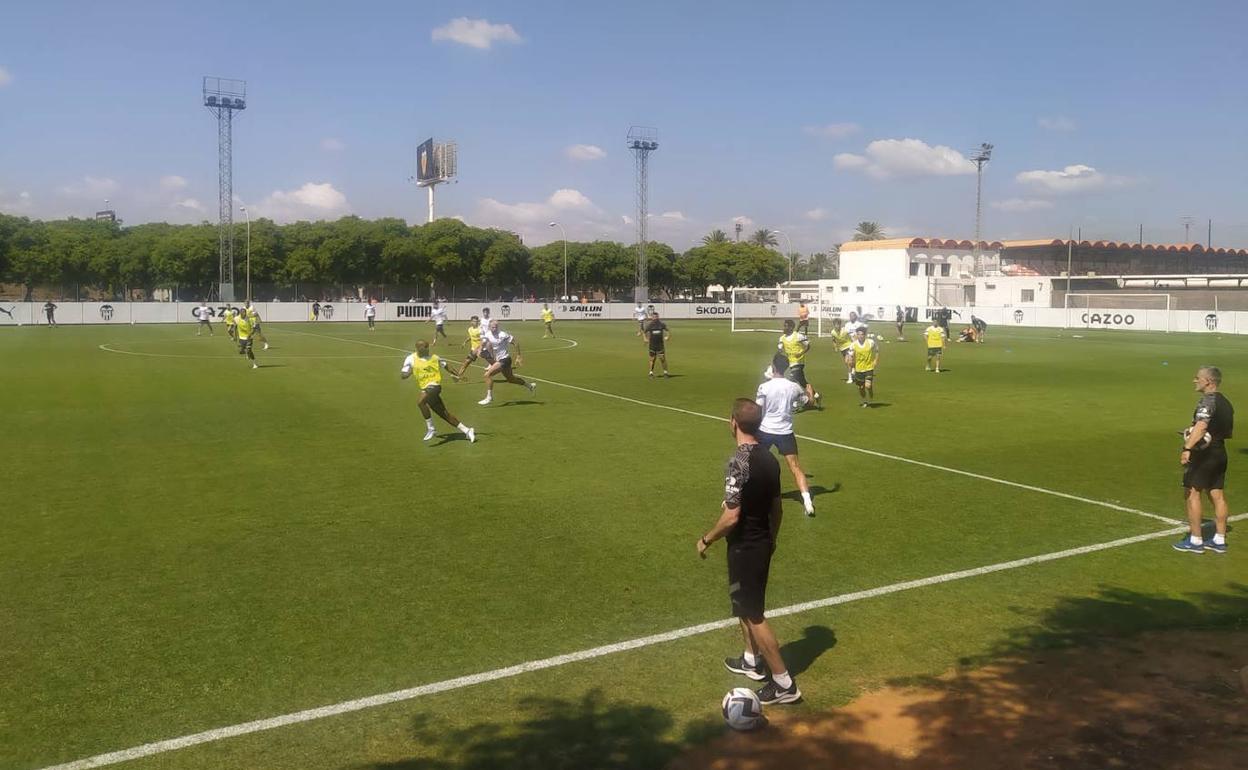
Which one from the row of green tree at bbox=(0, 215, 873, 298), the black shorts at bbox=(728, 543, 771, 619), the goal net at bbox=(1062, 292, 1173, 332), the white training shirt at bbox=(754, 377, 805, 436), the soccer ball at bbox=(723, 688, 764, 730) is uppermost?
the row of green tree at bbox=(0, 215, 873, 298)

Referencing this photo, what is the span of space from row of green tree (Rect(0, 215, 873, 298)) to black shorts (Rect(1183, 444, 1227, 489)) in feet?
Result: 261

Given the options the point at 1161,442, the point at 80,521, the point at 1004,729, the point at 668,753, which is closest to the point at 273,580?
the point at 80,521

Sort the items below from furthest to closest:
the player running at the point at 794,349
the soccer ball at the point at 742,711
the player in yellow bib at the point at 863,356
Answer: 1. the player in yellow bib at the point at 863,356
2. the player running at the point at 794,349
3. the soccer ball at the point at 742,711

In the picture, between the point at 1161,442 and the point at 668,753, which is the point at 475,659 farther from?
the point at 1161,442

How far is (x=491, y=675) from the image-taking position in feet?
21.6

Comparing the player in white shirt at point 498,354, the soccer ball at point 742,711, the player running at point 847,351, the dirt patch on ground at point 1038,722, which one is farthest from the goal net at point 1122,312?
the soccer ball at point 742,711

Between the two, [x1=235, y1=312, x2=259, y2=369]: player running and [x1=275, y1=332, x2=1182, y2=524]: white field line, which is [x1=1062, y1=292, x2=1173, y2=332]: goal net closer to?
[x1=275, y1=332, x2=1182, y2=524]: white field line

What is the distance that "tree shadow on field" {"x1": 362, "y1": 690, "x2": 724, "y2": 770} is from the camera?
17.8ft

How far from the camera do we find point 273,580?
28.3 ft

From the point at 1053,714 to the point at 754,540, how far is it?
223 cm

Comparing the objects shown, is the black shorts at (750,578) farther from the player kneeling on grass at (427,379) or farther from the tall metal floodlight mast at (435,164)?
the tall metal floodlight mast at (435,164)

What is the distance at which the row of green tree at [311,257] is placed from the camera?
267ft

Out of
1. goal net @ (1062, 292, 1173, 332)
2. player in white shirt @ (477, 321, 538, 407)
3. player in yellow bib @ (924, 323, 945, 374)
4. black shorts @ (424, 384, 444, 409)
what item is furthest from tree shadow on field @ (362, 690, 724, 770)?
goal net @ (1062, 292, 1173, 332)

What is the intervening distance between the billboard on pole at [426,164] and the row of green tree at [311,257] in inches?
793
